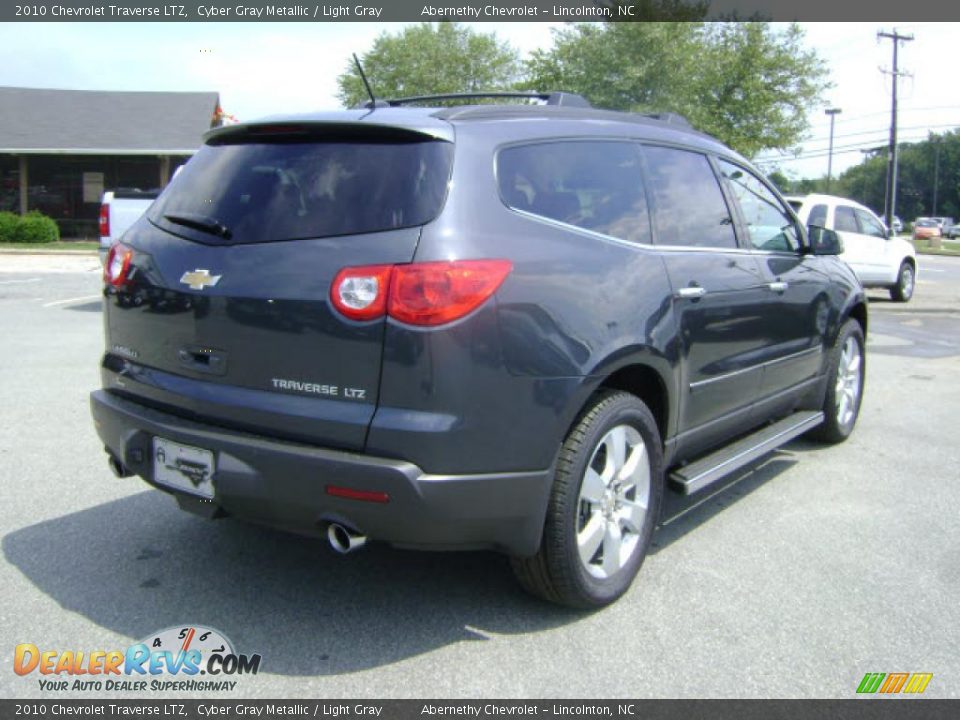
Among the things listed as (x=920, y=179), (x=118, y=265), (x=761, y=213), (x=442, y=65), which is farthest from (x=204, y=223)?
(x=920, y=179)

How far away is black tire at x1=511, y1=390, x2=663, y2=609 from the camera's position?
122 inches

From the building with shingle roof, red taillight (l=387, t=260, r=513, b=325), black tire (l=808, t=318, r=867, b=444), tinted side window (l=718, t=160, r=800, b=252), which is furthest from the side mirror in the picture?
the building with shingle roof

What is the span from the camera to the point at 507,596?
138 inches

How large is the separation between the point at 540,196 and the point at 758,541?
6.57 ft

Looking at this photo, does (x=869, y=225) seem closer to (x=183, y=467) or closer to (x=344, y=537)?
(x=344, y=537)

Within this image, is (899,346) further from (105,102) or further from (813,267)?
(105,102)

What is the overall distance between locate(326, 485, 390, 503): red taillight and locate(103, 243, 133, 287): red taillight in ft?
4.42

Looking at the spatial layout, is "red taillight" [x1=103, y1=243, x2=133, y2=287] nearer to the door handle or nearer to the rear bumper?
the rear bumper

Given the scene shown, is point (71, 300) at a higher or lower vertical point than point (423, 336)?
lower

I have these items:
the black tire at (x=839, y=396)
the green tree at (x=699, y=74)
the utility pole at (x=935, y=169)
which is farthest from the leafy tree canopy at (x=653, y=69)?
the utility pole at (x=935, y=169)

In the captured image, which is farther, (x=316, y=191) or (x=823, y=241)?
(x=823, y=241)

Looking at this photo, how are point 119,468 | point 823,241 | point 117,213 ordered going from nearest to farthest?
point 119,468 < point 823,241 < point 117,213

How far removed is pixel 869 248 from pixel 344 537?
1445 cm
